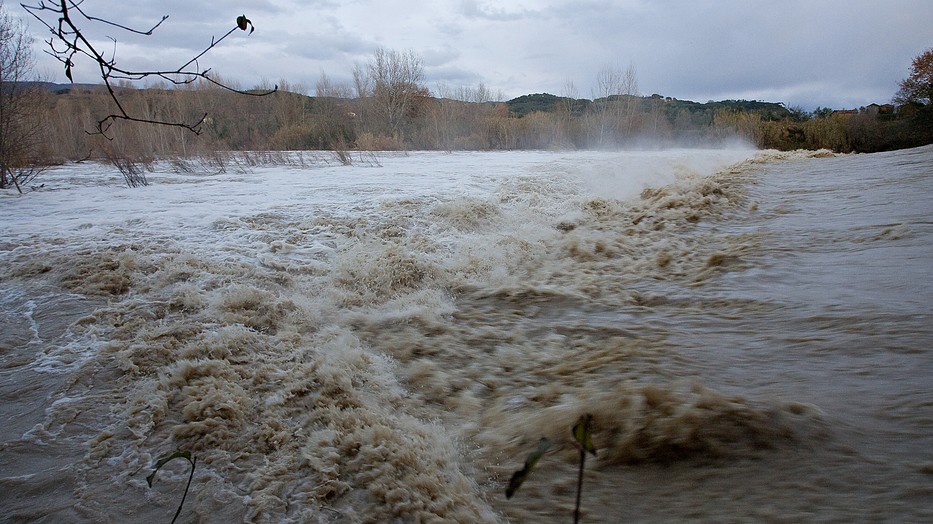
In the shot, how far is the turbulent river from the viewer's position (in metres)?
1.99

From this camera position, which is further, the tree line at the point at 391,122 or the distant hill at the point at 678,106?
the distant hill at the point at 678,106

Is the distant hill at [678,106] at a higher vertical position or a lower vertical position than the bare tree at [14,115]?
higher

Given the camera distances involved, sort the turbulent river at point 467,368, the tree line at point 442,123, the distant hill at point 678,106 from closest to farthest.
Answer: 1. the turbulent river at point 467,368
2. the tree line at point 442,123
3. the distant hill at point 678,106

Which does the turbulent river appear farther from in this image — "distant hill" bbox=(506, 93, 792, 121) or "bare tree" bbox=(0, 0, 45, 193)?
"distant hill" bbox=(506, 93, 792, 121)

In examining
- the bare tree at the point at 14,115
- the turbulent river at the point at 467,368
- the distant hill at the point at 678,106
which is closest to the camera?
the turbulent river at the point at 467,368

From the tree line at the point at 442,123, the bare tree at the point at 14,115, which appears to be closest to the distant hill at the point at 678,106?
the tree line at the point at 442,123

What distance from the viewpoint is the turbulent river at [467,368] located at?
1993 mm

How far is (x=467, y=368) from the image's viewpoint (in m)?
3.20

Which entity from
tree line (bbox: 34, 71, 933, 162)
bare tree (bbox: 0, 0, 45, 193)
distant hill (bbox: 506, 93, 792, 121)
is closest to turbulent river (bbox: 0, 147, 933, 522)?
bare tree (bbox: 0, 0, 45, 193)

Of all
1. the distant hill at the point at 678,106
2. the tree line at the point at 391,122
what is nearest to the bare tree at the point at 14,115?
the tree line at the point at 391,122

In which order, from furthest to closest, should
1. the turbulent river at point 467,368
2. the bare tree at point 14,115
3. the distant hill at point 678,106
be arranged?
the distant hill at point 678,106 < the bare tree at point 14,115 < the turbulent river at point 467,368

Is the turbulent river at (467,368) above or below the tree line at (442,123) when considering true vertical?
below

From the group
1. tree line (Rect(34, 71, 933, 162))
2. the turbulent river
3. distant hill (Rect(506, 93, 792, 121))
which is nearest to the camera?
the turbulent river

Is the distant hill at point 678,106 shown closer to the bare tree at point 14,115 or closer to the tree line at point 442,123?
the tree line at point 442,123
